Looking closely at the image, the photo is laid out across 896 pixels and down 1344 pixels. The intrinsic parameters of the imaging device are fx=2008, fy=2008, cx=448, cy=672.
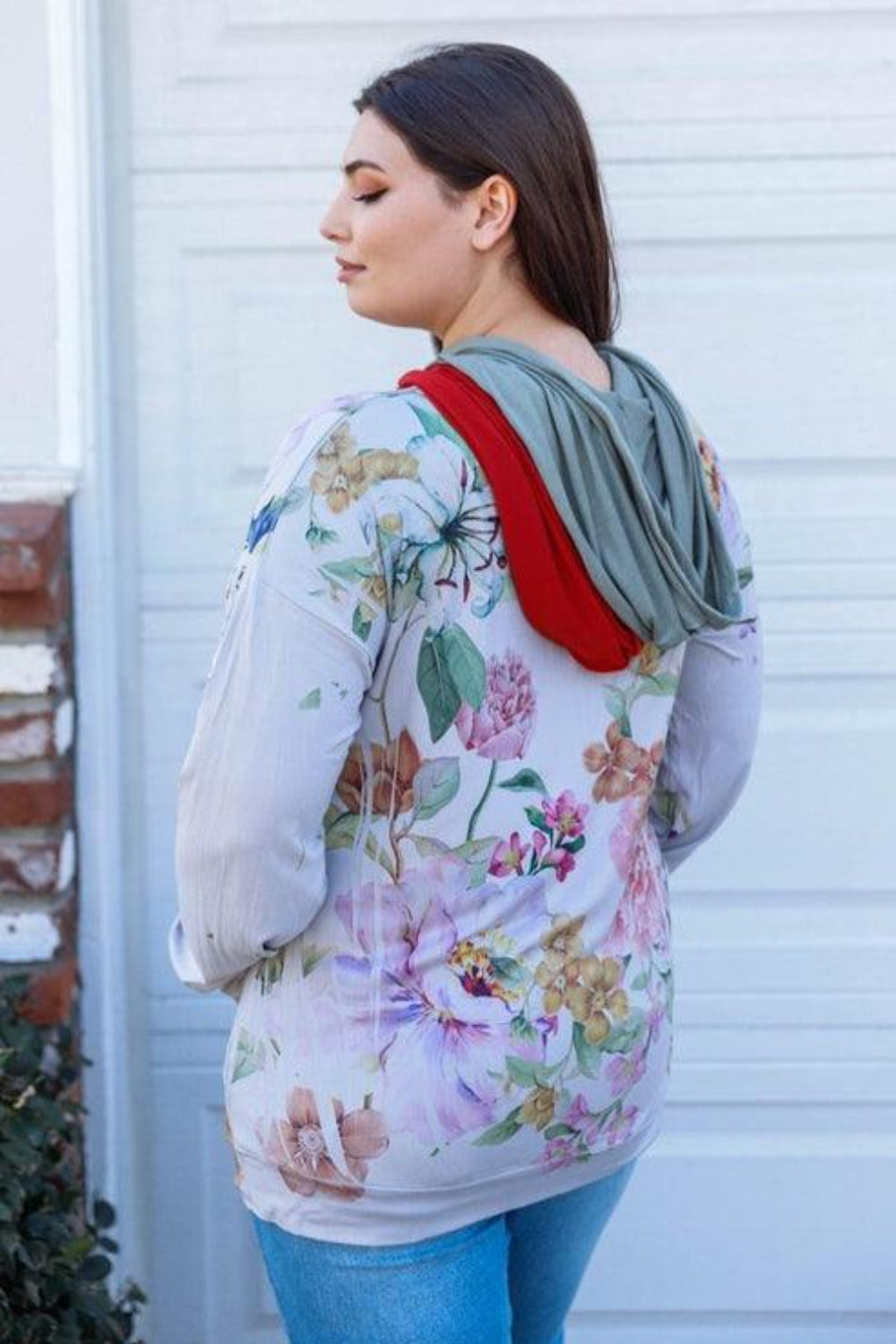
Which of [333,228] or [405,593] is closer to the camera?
[405,593]

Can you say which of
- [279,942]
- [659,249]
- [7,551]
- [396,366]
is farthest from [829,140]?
[279,942]

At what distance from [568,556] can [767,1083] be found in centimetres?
154

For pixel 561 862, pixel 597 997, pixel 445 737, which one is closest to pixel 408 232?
pixel 445 737

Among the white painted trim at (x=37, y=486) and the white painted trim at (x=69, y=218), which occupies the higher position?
the white painted trim at (x=69, y=218)

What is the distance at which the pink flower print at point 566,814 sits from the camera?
1.67 m

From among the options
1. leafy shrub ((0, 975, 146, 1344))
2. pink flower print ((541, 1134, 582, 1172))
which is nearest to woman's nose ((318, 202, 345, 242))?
pink flower print ((541, 1134, 582, 1172))

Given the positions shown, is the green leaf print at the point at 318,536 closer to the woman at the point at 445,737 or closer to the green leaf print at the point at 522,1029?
the woman at the point at 445,737

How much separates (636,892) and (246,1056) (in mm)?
377

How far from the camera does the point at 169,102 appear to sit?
281 cm

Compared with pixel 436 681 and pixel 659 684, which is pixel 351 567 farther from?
pixel 659 684

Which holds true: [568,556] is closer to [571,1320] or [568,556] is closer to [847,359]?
[847,359]

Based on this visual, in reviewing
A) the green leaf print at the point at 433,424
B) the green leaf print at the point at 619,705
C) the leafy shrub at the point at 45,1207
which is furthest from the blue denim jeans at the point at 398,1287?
the green leaf print at the point at 433,424

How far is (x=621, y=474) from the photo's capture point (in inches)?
65.1

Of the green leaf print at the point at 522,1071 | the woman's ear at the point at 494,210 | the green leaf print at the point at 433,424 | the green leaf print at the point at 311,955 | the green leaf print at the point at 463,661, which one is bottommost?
the green leaf print at the point at 522,1071
